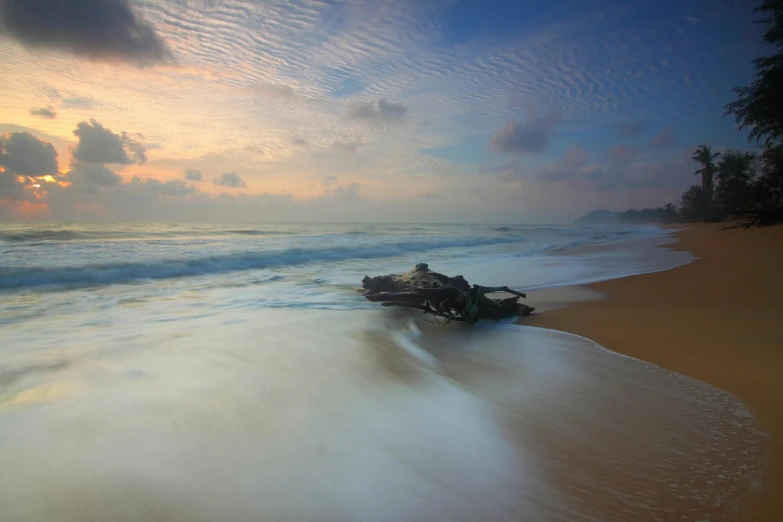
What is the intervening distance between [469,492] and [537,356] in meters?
2.45

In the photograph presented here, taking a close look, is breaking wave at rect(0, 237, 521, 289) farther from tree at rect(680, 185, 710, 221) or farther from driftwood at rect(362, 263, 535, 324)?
tree at rect(680, 185, 710, 221)

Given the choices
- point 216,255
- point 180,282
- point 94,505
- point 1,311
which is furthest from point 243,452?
point 216,255

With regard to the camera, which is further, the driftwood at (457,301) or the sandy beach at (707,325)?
the driftwood at (457,301)

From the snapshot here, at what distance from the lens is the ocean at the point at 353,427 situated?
75.2 inches

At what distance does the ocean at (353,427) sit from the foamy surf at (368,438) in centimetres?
1

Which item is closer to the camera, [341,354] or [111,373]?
[111,373]

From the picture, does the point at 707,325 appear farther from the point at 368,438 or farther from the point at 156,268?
the point at 156,268

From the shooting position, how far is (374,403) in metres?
3.05

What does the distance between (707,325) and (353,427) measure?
479 cm

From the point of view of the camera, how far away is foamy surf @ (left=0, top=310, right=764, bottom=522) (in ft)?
6.21

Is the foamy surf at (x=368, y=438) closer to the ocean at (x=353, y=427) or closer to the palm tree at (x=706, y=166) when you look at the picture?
the ocean at (x=353, y=427)

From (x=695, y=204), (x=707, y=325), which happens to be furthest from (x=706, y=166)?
(x=707, y=325)

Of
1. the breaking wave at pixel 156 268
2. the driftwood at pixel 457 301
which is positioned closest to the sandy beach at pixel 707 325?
the driftwood at pixel 457 301

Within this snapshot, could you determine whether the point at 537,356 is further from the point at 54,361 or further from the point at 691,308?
the point at 54,361
